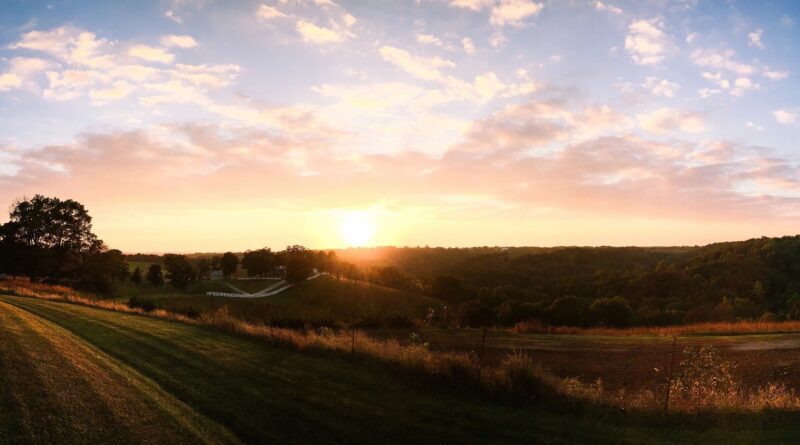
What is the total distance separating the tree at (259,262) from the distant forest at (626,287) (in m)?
20.2

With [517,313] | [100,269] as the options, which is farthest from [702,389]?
[100,269]

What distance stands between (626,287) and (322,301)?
5673 cm

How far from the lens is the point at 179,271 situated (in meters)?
80.5

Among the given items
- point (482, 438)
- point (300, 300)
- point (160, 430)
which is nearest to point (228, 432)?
point (160, 430)

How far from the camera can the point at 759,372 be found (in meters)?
23.2

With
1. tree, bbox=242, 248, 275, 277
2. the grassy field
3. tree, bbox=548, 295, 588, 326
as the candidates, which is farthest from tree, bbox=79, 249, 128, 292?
tree, bbox=548, 295, 588, 326

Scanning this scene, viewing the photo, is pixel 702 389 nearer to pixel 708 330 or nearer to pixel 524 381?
pixel 524 381

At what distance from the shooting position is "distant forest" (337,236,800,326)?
205 feet

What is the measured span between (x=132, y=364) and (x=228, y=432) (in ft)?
25.3

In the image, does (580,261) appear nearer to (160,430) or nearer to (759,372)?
(759,372)

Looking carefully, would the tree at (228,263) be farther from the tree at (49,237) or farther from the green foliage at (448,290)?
the green foliage at (448,290)

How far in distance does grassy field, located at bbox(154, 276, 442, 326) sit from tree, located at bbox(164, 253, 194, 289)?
11.2 ft

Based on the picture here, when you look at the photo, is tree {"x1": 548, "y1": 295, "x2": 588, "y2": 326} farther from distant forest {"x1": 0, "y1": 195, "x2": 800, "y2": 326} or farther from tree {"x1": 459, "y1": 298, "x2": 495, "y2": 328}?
tree {"x1": 459, "y1": 298, "x2": 495, "y2": 328}

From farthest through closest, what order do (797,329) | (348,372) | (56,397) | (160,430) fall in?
(797,329) → (348,372) → (56,397) → (160,430)
